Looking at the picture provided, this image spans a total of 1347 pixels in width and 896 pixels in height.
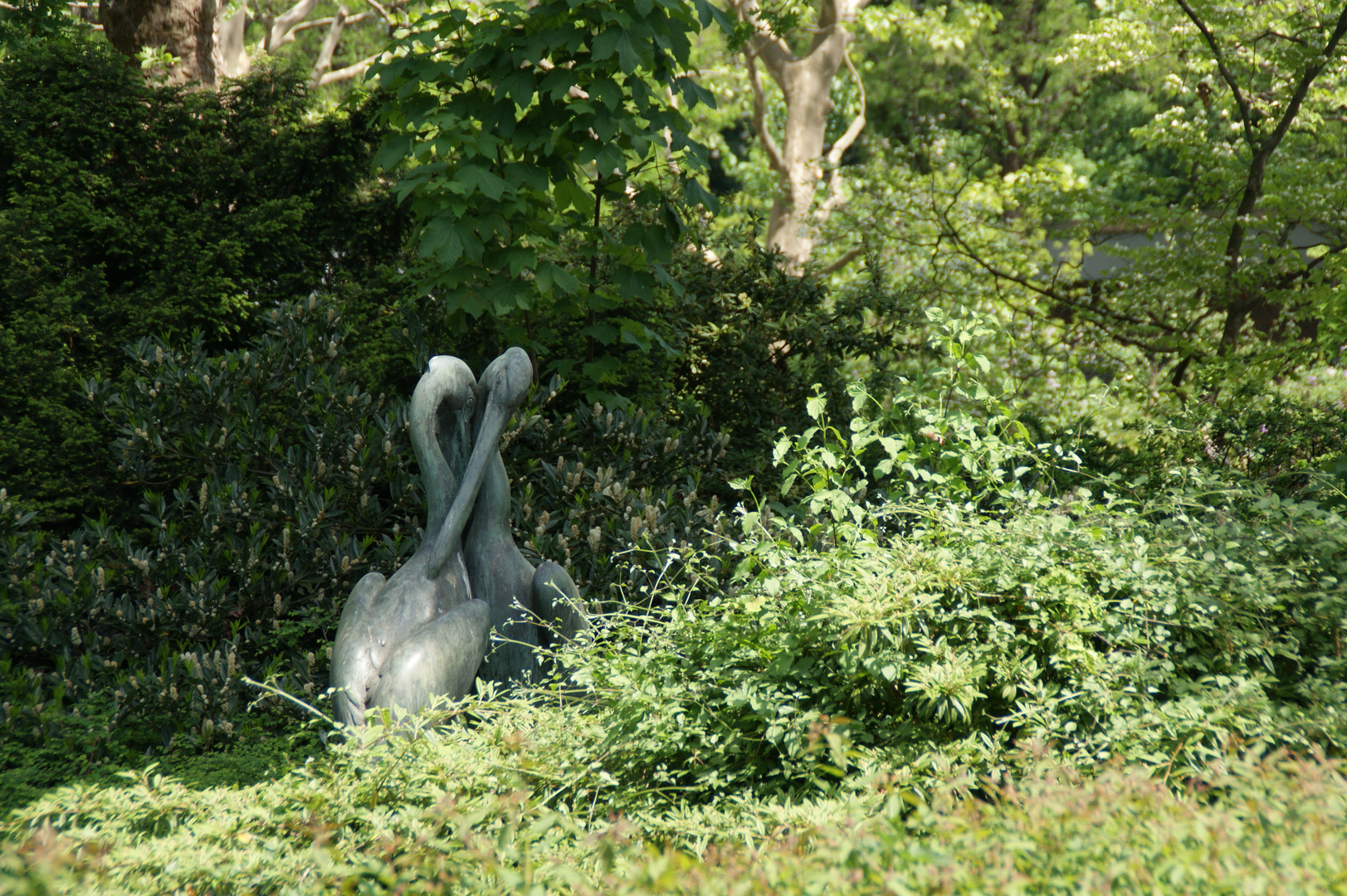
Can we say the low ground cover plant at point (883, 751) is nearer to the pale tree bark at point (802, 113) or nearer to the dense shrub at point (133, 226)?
the dense shrub at point (133, 226)

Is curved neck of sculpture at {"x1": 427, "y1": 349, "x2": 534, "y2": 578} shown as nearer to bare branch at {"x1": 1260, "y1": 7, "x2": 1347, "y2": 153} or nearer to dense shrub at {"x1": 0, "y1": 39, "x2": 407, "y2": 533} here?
dense shrub at {"x1": 0, "y1": 39, "x2": 407, "y2": 533}

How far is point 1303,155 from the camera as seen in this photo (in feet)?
26.3

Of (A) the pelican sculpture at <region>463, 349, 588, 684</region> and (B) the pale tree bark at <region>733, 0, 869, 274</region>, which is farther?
(B) the pale tree bark at <region>733, 0, 869, 274</region>

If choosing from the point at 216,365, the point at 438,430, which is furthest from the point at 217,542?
the point at 438,430

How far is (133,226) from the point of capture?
5.18m

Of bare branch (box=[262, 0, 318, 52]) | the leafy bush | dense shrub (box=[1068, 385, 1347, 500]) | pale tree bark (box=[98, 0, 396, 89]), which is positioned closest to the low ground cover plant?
the leafy bush

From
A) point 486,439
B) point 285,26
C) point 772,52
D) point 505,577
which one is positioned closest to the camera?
point 486,439

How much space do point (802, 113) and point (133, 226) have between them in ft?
28.6

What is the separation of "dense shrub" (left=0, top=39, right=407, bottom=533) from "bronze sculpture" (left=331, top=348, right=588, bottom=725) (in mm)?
2455

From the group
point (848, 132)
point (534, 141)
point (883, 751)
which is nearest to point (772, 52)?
point (848, 132)

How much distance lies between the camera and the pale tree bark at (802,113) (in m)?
11.3

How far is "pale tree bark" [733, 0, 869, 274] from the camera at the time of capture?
37.2ft

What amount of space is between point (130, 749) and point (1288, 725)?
3.69m

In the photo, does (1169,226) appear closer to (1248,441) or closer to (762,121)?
(1248,441)
